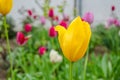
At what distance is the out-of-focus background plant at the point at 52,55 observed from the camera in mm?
2697

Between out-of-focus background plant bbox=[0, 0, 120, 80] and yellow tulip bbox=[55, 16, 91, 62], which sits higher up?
yellow tulip bbox=[55, 16, 91, 62]

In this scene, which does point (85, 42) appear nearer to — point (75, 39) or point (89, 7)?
point (75, 39)

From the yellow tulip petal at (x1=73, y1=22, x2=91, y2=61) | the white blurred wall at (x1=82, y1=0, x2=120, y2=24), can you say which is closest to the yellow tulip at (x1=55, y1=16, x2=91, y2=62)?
the yellow tulip petal at (x1=73, y1=22, x2=91, y2=61)

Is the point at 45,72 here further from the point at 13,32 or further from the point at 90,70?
the point at 13,32

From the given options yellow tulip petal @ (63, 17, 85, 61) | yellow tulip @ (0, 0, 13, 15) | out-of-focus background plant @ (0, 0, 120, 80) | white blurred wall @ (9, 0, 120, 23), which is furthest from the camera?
white blurred wall @ (9, 0, 120, 23)

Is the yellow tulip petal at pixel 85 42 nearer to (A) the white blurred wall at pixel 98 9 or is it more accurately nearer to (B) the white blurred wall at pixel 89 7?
(B) the white blurred wall at pixel 89 7

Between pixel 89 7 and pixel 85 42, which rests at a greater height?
pixel 85 42

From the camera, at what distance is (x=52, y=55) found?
2598mm

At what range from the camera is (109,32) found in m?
5.53

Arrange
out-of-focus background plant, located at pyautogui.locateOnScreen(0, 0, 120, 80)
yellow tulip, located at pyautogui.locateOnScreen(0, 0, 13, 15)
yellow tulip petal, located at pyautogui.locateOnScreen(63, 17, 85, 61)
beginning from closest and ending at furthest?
yellow tulip petal, located at pyautogui.locateOnScreen(63, 17, 85, 61) → yellow tulip, located at pyautogui.locateOnScreen(0, 0, 13, 15) → out-of-focus background plant, located at pyautogui.locateOnScreen(0, 0, 120, 80)

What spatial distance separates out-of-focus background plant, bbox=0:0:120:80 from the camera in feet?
8.85

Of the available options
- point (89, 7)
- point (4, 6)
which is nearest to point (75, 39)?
point (4, 6)

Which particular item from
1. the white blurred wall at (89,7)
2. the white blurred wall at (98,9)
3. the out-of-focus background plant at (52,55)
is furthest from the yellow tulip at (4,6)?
the white blurred wall at (98,9)

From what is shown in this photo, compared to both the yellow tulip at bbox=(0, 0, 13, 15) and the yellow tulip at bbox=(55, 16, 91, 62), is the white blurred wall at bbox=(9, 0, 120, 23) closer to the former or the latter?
the yellow tulip at bbox=(0, 0, 13, 15)
